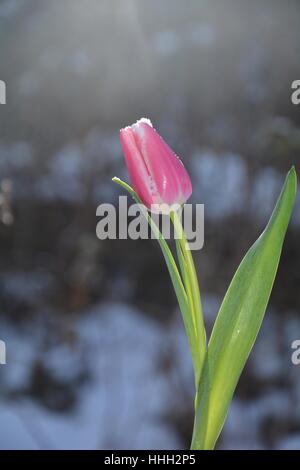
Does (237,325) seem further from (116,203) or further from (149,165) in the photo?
(116,203)

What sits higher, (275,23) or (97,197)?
(275,23)

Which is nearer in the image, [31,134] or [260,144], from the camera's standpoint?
[260,144]

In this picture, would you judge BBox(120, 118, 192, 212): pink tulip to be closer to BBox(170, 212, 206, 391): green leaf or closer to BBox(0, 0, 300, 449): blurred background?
BBox(170, 212, 206, 391): green leaf

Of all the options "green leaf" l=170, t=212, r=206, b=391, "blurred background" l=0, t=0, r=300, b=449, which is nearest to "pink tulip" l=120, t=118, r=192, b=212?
"green leaf" l=170, t=212, r=206, b=391

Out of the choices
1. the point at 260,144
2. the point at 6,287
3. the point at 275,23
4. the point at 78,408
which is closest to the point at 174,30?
the point at 275,23
